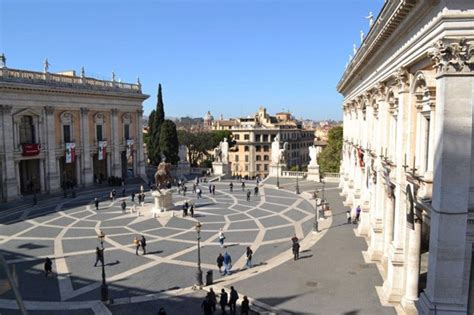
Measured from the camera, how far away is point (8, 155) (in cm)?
4053

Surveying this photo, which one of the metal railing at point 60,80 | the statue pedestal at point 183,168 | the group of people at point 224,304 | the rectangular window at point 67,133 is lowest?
the group of people at point 224,304

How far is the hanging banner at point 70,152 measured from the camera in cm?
4712

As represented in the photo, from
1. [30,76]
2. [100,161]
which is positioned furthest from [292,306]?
[100,161]

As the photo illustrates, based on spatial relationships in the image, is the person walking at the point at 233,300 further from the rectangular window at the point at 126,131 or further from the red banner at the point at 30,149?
the rectangular window at the point at 126,131

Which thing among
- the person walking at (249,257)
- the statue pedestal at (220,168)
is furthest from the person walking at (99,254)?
the statue pedestal at (220,168)

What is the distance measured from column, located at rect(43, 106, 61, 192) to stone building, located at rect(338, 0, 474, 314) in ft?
120

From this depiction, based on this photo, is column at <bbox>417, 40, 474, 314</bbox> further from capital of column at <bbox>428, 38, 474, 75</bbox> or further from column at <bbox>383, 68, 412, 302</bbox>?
column at <bbox>383, 68, 412, 302</bbox>

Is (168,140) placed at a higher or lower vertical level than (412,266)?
→ higher

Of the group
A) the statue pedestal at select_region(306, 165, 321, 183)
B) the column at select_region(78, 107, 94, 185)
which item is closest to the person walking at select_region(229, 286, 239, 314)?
the statue pedestal at select_region(306, 165, 321, 183)

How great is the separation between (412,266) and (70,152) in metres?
42.0

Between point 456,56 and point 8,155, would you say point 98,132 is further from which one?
point 456,56

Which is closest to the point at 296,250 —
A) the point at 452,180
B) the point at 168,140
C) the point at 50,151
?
the point at 452,180

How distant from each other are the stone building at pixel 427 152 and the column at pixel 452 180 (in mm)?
25

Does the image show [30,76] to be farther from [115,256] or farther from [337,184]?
[337,184]
